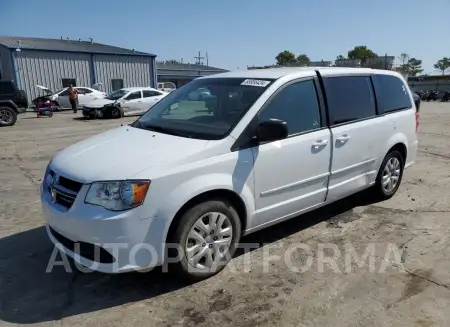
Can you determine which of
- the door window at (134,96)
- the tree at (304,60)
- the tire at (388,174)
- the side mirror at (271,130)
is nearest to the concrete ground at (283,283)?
the tire at (388,174)

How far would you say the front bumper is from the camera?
2820 millimetres

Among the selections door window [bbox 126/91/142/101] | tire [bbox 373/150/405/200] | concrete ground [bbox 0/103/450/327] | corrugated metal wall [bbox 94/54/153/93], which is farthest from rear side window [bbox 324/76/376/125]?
corrugated metal wall [bbox 94/54/153/93]

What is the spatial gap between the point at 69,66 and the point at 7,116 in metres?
14.8

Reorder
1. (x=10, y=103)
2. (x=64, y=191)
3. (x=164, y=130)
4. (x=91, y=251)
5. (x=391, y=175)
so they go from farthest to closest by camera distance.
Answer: (x=10, y=103)
(x=391, y=175)
(x=164, y=130)
(x=64, y=191)
(x=91, y=251)

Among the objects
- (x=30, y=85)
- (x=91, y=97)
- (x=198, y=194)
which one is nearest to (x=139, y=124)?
(x=198, y=194)

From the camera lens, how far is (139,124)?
4141mm

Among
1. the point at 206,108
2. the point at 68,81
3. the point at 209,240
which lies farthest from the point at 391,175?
the point at 68,81

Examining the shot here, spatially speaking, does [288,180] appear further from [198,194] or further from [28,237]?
[28,237]

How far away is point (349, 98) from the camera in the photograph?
4461 millimetres

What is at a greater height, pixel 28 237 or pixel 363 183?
pixel 363 183

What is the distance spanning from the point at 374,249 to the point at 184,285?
2.00 m

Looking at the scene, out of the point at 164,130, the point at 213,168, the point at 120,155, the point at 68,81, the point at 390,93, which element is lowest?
the point at 213,168

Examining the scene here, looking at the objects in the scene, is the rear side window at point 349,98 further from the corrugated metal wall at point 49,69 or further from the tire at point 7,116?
the corrugated metal wall at point 49,69

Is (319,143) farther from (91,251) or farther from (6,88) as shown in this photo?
(6,88)
